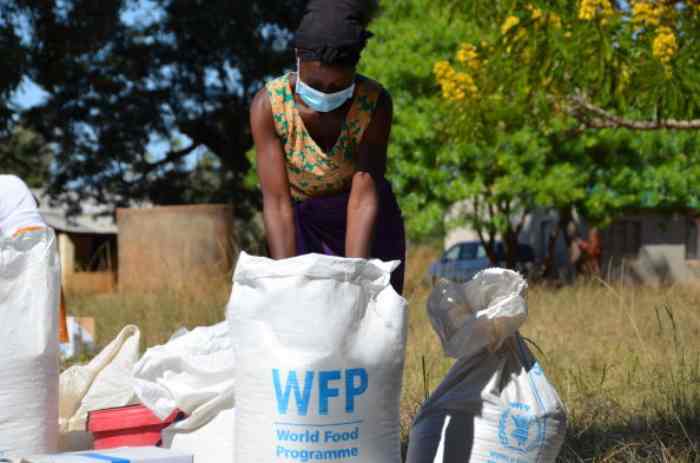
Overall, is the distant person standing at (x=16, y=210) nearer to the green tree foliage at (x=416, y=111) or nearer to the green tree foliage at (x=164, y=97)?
the green tree foliage at (x=416, y=111)

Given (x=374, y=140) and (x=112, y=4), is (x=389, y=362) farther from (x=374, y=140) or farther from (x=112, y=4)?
(x=112, y=4)

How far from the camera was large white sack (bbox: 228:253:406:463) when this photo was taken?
2.32 metres

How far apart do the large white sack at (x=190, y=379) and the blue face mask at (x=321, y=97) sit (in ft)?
2.54

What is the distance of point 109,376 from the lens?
3635mm

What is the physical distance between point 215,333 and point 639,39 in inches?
127

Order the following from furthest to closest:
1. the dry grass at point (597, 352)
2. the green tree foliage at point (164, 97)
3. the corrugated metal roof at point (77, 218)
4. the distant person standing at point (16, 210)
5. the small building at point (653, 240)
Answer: the small building at point (653, 240)
the corrugated metal roof at point (77, 218)
the green tree foliage at point (164, 97)
the dry grass at point (597, 352)
the distant person standing at point (16, 210)

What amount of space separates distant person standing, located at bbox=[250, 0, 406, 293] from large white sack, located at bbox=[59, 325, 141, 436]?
2.99 ft

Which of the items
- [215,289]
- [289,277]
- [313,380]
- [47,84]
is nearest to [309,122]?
[289,277]

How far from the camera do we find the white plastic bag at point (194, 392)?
2.88m

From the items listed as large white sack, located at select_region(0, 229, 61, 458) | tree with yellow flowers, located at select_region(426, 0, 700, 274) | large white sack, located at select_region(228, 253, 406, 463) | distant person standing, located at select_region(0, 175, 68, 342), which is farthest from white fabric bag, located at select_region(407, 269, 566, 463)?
tree with yellow flowers, located at select_region(426, 0, 700, 274)

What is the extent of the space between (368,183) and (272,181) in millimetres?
304

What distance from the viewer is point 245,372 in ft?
8.00

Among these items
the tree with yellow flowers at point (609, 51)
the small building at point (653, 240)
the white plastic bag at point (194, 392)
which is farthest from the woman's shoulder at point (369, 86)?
the small building at point (653, 240)

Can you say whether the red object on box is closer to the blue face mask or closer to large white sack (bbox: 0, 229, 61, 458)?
large white sack (bbox: 0, 229, 61, 458)
